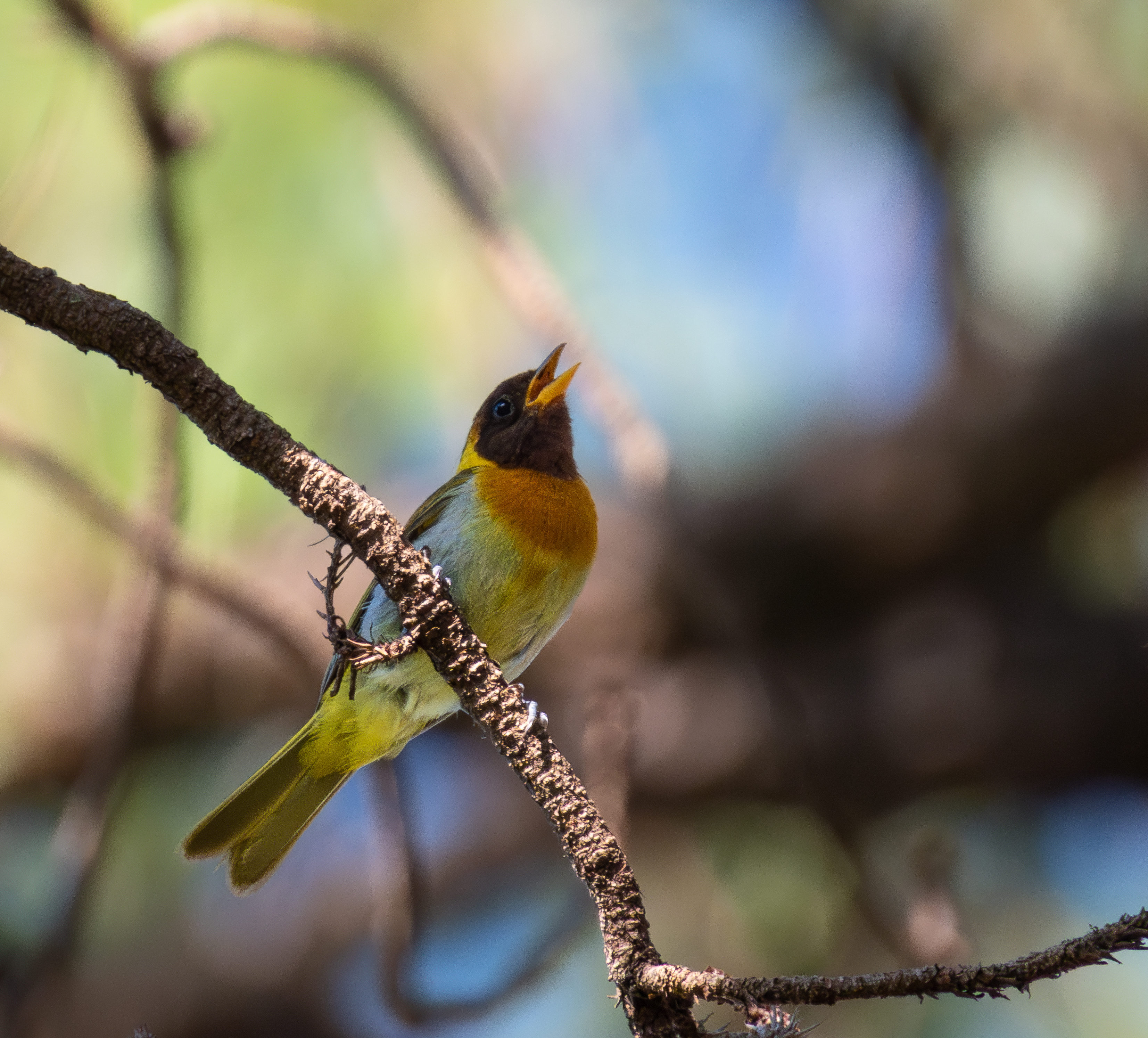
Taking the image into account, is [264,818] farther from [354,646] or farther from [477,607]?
[354,646]

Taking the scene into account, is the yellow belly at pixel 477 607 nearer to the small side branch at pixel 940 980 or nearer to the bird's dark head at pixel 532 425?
the bird's dark head at pixel 532 425

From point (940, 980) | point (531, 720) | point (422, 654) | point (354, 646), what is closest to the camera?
point (940, 980)

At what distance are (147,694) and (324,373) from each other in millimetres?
1628

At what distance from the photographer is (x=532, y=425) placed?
4297 mm

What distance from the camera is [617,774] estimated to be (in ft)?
12.3

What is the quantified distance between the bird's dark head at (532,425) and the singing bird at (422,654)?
23cm

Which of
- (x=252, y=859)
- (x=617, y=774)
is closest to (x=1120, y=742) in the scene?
(x=617, y=774)

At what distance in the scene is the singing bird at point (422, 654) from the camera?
353cm

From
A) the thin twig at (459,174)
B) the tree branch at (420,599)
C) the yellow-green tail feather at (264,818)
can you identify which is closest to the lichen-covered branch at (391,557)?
the tree branch at (420,599)

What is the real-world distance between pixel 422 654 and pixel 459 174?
2.18 m

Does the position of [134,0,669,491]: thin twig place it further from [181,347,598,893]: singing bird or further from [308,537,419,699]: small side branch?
[308,537,419,699]: small side branch

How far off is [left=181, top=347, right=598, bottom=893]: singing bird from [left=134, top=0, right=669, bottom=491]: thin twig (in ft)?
1.23

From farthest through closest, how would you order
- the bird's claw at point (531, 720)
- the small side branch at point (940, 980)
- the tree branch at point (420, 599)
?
1. the bird's claw at point (531, 720)
2. the tree branch at point (420, 599)
3. the small side branch at point (940, 980)

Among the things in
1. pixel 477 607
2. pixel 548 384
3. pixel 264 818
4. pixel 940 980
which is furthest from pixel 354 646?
pixel 548 384
